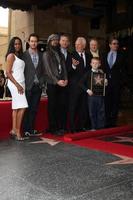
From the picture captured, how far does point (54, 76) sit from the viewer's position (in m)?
4.61

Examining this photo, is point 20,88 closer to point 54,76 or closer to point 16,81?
point 16,81

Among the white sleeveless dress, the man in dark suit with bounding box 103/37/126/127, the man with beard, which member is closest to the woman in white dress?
the white sleeveless dress

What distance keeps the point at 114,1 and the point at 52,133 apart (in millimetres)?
6925

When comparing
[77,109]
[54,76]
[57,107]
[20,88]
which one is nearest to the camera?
[20,88]

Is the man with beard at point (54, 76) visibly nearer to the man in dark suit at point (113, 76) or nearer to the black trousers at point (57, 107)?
the black trousers at point (57, 107)

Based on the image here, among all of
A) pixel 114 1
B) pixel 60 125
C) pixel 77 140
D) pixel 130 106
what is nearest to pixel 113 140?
pixel 77 140

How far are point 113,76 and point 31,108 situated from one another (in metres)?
1.41

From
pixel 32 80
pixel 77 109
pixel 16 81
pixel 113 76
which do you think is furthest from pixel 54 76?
pixel 113 76

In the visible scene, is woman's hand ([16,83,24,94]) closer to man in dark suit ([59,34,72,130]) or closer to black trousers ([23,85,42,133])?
black trousers ([23,85,42,133])

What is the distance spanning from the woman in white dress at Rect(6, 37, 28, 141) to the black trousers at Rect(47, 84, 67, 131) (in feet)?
1.31

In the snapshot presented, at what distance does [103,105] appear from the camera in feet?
16.4

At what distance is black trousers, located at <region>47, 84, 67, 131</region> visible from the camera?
4.68 meters

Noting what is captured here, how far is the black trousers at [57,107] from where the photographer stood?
15.4ft

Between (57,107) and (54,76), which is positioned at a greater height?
(54,76)
